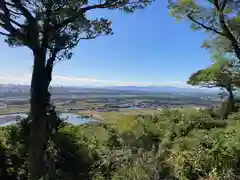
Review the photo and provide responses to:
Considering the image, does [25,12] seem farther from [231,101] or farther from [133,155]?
A: [231,101]

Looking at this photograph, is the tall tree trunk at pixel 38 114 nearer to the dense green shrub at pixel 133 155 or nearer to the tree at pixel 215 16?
the dense green shrub at pixel 133 155

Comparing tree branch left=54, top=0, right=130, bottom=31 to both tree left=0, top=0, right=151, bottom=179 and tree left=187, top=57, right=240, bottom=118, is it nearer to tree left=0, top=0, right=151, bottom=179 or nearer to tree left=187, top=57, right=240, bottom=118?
tree left=0, top=0, right=151, bottom=179

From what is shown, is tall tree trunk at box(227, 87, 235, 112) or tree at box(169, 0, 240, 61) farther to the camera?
tall tree trunk at box(227, 87, 235, 112)

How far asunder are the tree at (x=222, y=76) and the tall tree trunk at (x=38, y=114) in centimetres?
1453

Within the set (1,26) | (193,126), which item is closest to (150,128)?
(193,126)

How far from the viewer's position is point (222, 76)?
2264 centimetres

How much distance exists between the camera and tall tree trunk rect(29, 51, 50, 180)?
788 cm

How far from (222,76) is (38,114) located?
57.1 ft

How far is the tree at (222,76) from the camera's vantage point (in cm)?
2125

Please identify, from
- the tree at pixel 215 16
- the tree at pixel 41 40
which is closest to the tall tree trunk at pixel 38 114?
the tree at pixel 41 40

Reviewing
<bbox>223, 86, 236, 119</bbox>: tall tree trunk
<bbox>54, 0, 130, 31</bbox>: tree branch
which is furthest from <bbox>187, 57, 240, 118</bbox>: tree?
<bbox>54, 0, 130, 31</bbox>: tree branch

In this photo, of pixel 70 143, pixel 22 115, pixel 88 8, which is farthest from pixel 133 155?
pixel 22 115

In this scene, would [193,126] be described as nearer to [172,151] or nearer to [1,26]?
[172,151]

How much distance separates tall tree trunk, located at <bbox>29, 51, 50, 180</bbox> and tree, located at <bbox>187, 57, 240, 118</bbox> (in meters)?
14.5
